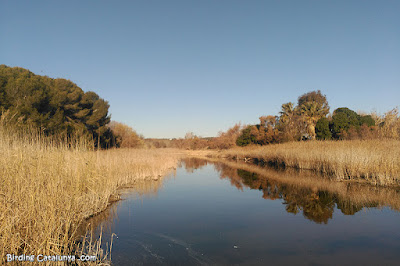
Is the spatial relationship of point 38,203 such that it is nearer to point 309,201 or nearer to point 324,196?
point 309,201

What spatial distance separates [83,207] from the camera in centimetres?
618

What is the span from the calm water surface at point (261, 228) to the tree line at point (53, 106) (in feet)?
22.8

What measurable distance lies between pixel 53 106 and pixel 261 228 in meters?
23.0

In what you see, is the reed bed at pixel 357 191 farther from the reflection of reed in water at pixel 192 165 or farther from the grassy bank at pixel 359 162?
the reflection of reed in water at pixel 192 165

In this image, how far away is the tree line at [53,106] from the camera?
18.6 m

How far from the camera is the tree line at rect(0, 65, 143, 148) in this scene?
18.6 meters

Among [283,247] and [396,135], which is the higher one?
[396,135]

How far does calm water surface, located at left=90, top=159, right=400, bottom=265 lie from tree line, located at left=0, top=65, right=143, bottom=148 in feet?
22.8

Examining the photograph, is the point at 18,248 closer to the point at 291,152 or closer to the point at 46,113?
the point at 291,152

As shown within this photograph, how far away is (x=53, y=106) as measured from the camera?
22.2 m

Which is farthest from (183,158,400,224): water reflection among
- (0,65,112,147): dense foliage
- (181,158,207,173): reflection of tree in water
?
(0,65,112,147): dense foliage

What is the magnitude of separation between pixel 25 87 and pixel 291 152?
2363 cm

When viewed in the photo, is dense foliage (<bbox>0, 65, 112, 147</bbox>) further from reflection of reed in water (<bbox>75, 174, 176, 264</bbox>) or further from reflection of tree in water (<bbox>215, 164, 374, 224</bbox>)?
Answer: reflection of tree in water (<bbox>215, 164, 374, 224</bbox>)

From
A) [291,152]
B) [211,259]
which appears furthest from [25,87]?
[291,152]
